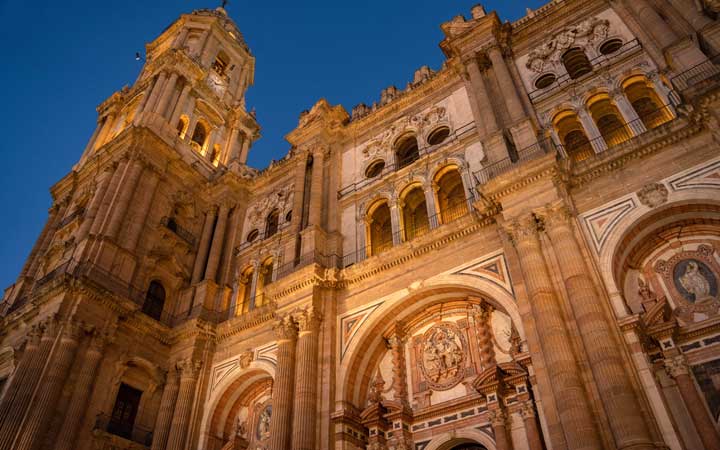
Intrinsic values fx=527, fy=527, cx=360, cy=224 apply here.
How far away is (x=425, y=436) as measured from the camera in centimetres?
1495

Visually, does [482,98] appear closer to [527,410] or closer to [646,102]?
[646,102]

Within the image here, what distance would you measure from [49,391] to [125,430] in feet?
10.6

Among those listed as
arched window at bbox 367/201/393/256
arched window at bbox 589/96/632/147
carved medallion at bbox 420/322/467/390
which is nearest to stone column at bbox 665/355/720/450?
carved medallion at bbox 420/322/467/390

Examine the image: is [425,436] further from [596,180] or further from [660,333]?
[596,180]

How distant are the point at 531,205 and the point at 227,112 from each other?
25.1m

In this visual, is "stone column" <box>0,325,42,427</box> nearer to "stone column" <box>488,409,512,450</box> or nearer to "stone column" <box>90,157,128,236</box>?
"stone column" <box>90,157,128,236</box>

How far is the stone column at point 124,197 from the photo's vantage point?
71.9 feet

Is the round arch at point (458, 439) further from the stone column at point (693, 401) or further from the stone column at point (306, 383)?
the stone column at point (693, 401)

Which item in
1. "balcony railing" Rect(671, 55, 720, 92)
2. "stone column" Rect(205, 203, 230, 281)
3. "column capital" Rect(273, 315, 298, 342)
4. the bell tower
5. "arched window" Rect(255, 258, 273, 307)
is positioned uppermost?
the bell tower

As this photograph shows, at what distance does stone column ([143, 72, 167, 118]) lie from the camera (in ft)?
93.7

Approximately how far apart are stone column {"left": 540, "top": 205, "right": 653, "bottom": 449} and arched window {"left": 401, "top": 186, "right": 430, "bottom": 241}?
6237 mm

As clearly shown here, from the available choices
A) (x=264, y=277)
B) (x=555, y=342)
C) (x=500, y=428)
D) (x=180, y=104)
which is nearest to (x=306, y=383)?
(x=500, y=428)

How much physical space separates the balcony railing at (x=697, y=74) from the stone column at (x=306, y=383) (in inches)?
492

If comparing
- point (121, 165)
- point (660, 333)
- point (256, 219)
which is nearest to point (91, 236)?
point (121, 165)
